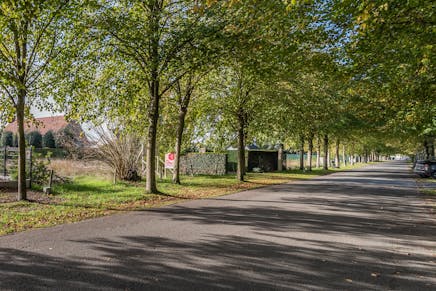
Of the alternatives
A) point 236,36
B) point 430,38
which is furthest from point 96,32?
point 430,38

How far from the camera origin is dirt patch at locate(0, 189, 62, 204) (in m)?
10.4

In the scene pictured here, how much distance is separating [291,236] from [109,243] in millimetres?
3451

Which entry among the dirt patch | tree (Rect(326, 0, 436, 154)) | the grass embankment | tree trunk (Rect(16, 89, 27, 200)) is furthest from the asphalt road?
tree (Rect(326, 0, 436, 154))

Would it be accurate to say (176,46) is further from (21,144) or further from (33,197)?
(33,197)

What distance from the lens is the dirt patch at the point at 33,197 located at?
10391 mm

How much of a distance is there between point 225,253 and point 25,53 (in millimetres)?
8348

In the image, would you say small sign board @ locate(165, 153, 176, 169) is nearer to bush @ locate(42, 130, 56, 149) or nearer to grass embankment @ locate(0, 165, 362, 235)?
grass embankment @ locate(0, 165, 362, 235)

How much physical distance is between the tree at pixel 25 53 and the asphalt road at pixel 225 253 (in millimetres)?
4370

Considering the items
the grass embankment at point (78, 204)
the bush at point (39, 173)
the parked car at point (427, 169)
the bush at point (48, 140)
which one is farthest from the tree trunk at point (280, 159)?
the bush at point (48, 140)

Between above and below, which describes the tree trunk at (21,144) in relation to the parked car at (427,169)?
above

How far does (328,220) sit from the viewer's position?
353 inches

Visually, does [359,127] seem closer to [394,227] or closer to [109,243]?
[394,227]

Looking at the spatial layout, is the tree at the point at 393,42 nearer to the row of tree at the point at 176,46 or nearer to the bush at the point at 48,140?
the row of tree at the point at 176,46

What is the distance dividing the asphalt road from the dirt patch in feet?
10.0
